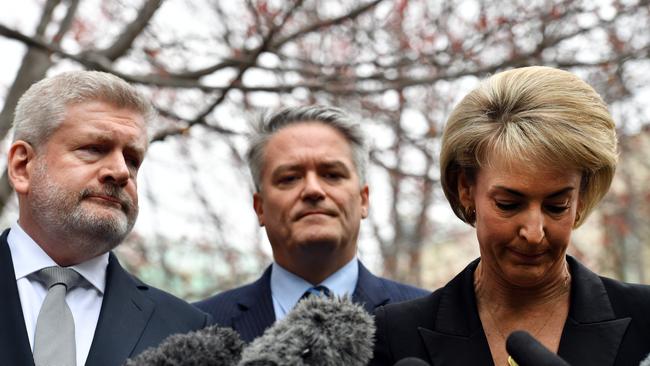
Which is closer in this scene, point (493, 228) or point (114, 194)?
point (493, 228)

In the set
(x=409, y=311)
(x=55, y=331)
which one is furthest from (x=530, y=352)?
(x=55, y=331)

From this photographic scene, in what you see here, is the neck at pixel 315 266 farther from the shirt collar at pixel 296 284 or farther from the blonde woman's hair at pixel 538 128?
the blonde woman's hair at pixel 538 128

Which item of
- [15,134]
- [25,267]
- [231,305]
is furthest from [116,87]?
[231,305]

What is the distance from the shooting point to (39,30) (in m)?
5.85

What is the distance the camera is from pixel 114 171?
3.05 metres

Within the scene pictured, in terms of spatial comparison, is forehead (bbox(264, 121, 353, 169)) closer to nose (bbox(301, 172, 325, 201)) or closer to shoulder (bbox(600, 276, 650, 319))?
nose (bbox(301, 172, 325, 201))

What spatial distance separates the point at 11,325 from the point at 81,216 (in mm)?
435

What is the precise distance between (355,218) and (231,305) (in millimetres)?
644

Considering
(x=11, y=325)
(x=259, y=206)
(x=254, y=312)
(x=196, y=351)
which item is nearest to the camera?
(x=196, y=351)

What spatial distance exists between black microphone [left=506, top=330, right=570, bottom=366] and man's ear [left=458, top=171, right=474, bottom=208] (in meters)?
0.70

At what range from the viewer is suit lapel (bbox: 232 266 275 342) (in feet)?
11.7

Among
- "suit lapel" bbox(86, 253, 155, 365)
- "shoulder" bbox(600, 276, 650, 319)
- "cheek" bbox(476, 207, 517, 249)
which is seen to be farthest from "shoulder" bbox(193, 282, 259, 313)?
"shoulder" bbox(600, 276, 650, 319)

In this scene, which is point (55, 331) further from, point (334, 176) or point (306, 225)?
point (334, 176)

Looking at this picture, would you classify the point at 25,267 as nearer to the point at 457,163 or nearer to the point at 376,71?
the point at 457,163
